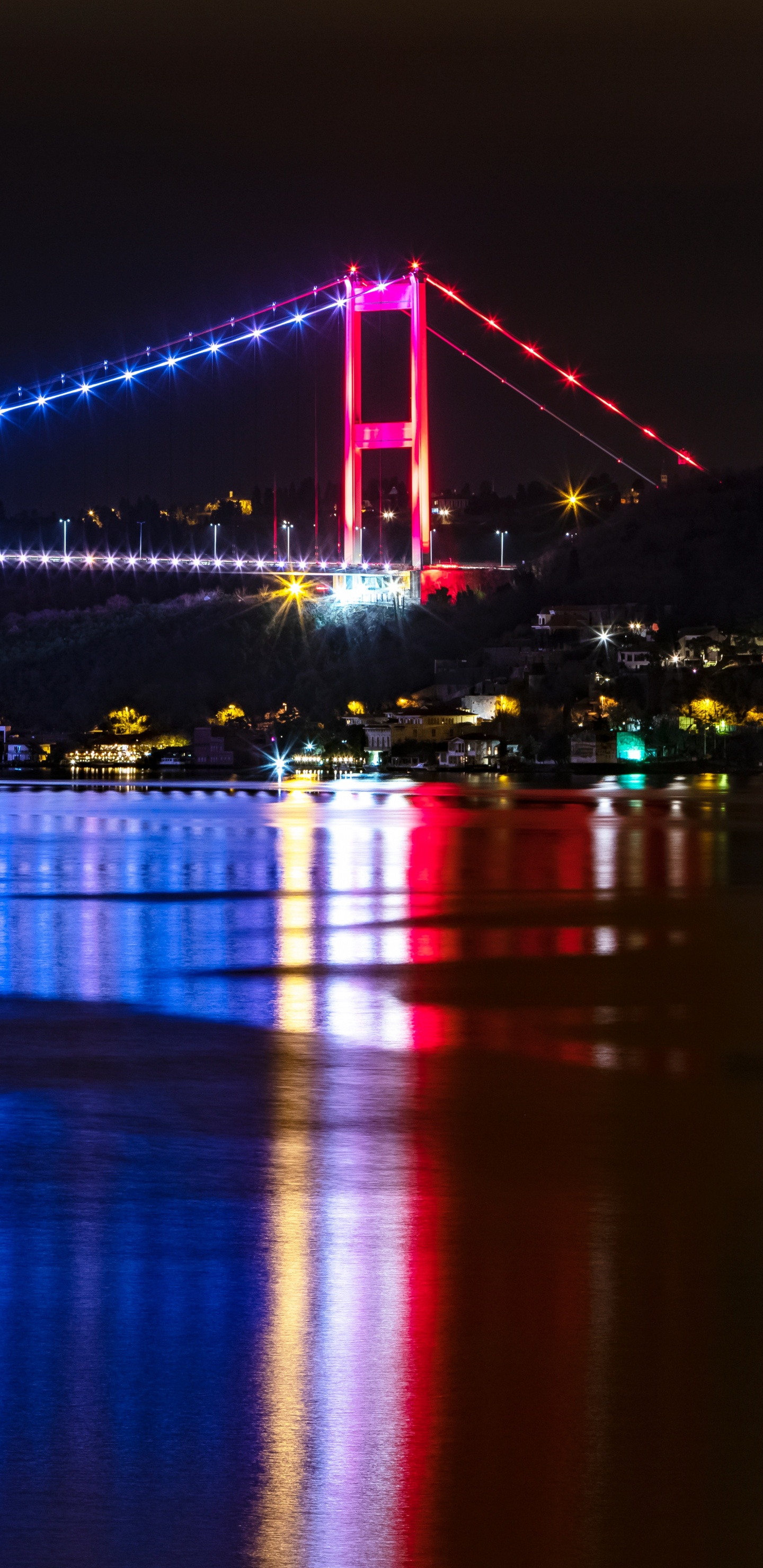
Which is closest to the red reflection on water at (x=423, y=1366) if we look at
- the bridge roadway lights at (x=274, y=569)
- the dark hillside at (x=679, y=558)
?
the bridge roadway lights at (x=274, y=569)

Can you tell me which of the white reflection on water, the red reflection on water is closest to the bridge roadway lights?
the white reflection on water

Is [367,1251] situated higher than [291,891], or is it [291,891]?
[291,891]

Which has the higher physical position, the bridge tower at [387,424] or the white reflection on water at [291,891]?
the bridge tower at [387,424]

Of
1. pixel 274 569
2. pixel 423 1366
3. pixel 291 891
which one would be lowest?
pixel 423 1366

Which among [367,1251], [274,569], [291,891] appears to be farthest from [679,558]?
[367,1251]

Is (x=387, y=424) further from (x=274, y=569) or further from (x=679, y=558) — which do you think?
(x=679, y=558)

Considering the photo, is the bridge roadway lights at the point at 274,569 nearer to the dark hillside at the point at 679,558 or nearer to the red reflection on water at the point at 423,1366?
the dark hillside at the point at 679,558
